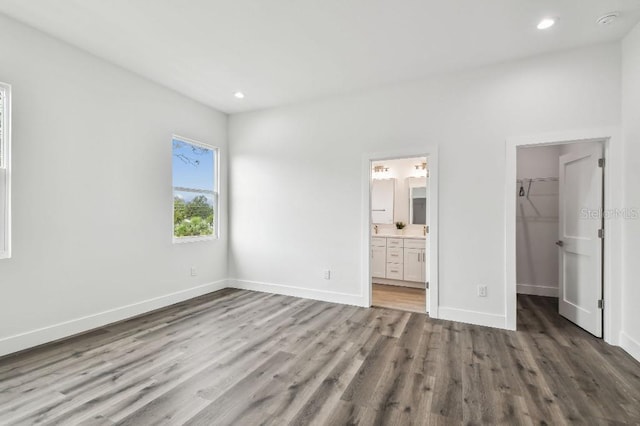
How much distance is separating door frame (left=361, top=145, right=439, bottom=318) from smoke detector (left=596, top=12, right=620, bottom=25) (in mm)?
1700

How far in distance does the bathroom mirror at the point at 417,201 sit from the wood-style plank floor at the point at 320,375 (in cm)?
252

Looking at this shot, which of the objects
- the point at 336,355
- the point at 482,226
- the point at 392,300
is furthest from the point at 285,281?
the point at 482,226

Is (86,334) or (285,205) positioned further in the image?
(285,205)

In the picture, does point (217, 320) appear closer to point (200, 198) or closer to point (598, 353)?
point (200, 198)

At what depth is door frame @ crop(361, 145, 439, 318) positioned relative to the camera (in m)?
3.65

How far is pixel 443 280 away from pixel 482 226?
78 centimetres

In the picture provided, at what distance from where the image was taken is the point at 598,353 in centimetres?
269

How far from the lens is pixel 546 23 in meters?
2.65

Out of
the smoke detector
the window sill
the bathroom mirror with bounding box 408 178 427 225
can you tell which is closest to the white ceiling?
the smoke detector

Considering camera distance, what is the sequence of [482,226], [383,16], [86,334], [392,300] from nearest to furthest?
[383,16], [86,334], [482,226], [392,300]

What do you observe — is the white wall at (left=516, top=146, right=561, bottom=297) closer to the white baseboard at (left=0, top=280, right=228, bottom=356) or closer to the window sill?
the window sill

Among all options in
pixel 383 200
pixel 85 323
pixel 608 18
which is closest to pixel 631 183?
pixel 608 18

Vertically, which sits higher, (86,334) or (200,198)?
(200,198)

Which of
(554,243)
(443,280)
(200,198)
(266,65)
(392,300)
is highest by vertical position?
(266,65)
